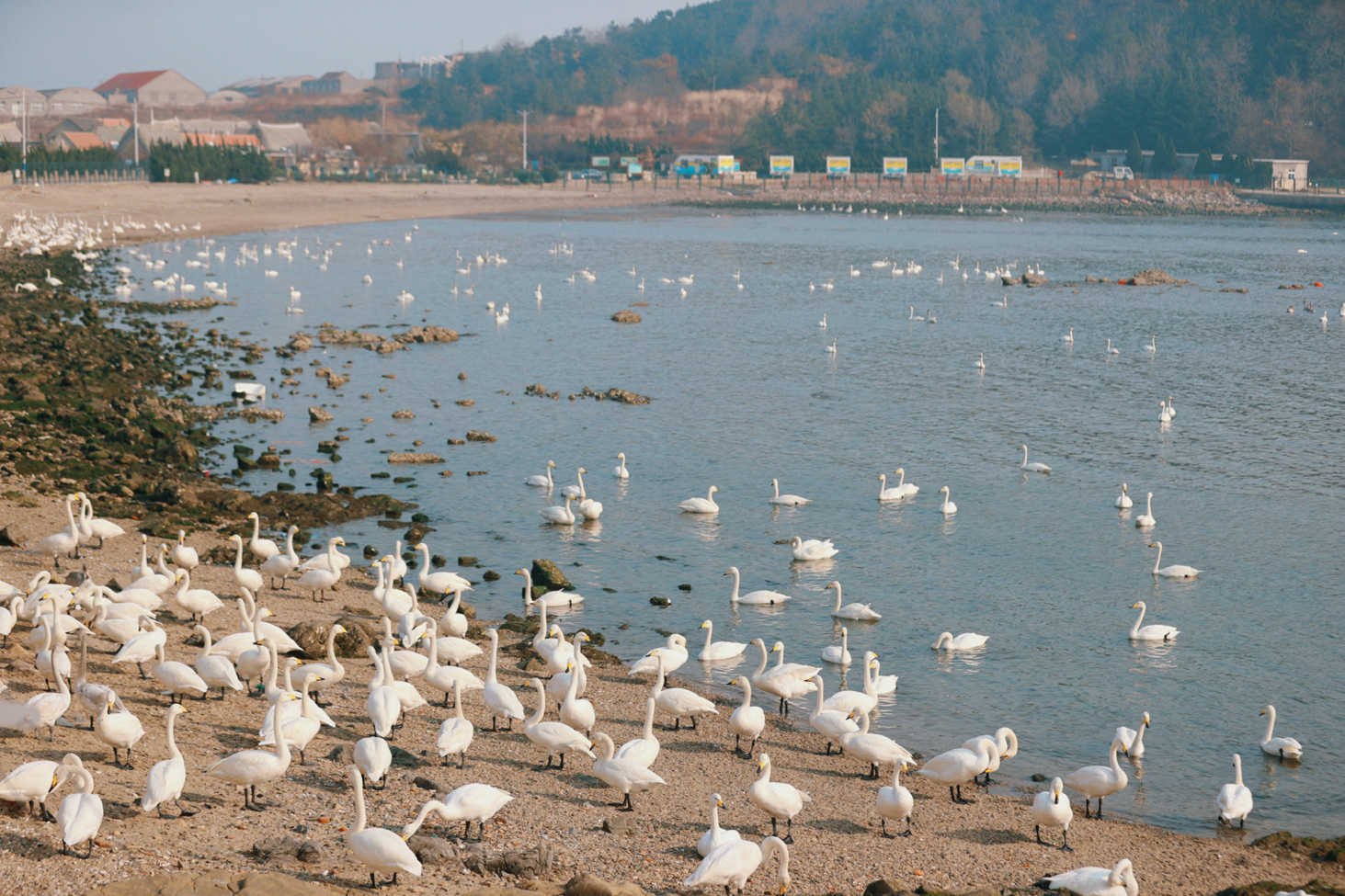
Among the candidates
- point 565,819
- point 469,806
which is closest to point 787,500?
point 565,819

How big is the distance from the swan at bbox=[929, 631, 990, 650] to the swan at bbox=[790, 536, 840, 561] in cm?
375

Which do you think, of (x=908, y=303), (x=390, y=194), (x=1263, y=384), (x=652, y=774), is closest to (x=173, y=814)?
(x=652, y=774)

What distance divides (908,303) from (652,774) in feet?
158

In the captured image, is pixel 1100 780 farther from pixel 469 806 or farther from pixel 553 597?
pixel 553 597

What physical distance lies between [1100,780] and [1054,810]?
3.69 ft

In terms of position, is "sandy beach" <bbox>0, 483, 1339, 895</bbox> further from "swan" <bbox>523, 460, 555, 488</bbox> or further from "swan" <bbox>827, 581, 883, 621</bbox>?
"swan" <bbox>523, 460, 555, 488</bbox>

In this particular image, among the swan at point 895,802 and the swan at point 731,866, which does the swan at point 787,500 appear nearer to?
the swan at point 895,802

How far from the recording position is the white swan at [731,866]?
9.27 metres

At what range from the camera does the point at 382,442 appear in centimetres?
2708

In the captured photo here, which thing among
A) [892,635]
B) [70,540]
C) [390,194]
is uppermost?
[390,194]

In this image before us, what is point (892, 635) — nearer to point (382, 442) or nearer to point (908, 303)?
point (382, 442)

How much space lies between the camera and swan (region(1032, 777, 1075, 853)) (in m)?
11.1

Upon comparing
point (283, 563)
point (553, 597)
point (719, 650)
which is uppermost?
point (283, 563)

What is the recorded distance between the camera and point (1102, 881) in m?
9.74
